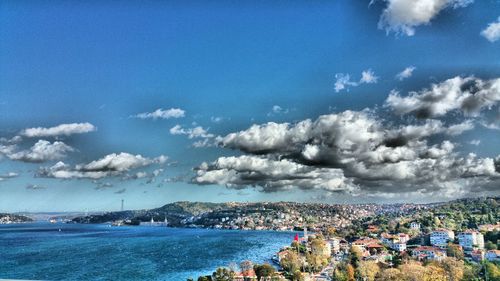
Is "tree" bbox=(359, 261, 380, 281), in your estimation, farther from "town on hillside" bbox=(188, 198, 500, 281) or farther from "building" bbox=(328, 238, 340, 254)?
"building" bbox=(328, 238, 340, 254)

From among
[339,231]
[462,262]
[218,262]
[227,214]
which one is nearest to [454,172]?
[462,262]

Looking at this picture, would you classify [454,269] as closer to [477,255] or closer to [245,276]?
[477,255]

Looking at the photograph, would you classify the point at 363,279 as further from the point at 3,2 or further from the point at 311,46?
the point at 3,2

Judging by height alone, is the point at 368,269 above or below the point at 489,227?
below

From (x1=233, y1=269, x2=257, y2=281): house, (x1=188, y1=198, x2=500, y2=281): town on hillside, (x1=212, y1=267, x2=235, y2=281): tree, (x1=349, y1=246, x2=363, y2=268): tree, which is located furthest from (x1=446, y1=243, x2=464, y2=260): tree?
(x1=212, y1=267, x2=235, y2=281): tree

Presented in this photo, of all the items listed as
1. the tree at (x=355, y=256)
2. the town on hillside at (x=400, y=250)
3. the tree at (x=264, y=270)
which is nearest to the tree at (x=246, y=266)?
the town on hillside at (x=400, y=250)

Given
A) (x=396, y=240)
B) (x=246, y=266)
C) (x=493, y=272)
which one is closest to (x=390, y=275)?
(x=396, y=240)

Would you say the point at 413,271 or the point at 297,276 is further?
the point at 297,276
